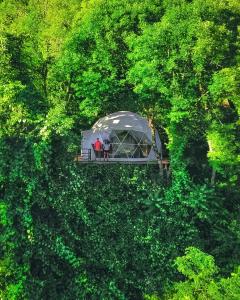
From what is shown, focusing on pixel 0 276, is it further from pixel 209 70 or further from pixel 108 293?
pixel 209 70

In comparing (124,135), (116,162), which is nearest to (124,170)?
(116,162)

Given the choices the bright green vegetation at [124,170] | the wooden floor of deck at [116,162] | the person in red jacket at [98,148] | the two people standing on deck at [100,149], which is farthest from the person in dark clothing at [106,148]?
the bright green vegetation at [124,170]

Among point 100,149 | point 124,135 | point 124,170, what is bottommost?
point 124,170

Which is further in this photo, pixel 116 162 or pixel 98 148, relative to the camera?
pixel 98 148

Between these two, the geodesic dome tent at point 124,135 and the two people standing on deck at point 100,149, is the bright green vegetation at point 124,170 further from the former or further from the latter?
the two people standing on deck at point 100,149

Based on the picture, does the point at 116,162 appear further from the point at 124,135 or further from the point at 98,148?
the point at 124,135

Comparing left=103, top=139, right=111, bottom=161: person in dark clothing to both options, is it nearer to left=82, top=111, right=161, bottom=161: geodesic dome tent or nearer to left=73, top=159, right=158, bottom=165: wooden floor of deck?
left=82, top=111, right=161, bottom=161: geodesic dome tent
